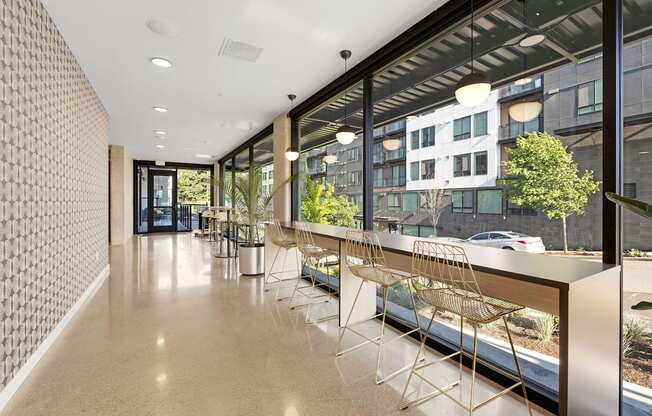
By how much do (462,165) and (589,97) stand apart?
901 millimetres

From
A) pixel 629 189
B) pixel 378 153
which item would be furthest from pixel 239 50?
pixel 629 189

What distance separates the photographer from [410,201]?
3.20m

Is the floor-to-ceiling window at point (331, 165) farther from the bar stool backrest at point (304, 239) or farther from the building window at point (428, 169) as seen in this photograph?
the building window at point (428, 169)

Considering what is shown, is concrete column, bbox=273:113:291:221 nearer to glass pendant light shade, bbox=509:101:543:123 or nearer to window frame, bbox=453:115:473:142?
window frame, bbox=453:115:473:142

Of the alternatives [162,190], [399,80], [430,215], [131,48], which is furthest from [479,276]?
[162,190]

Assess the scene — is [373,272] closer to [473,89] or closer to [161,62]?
[473,89]

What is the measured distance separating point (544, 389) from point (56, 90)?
4.74m

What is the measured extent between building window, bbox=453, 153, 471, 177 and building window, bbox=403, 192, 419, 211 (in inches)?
20.3

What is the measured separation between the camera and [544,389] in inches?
78.1

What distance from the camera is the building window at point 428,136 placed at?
294cm

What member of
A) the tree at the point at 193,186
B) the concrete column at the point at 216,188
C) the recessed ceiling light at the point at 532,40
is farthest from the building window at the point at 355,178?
→ the tree at the point at 193,186

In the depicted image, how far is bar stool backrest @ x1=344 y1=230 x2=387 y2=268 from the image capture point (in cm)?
248

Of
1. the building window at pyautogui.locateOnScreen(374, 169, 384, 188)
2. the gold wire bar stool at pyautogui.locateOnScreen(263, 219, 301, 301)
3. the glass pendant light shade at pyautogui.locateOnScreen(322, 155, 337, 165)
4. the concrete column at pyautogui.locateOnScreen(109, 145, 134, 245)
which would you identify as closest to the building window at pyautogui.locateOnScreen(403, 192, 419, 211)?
the building window at pyautogui.locateOnScreen(374, 169, 384, 188)

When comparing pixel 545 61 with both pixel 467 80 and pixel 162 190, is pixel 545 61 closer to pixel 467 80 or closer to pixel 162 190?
pixel 467 80
